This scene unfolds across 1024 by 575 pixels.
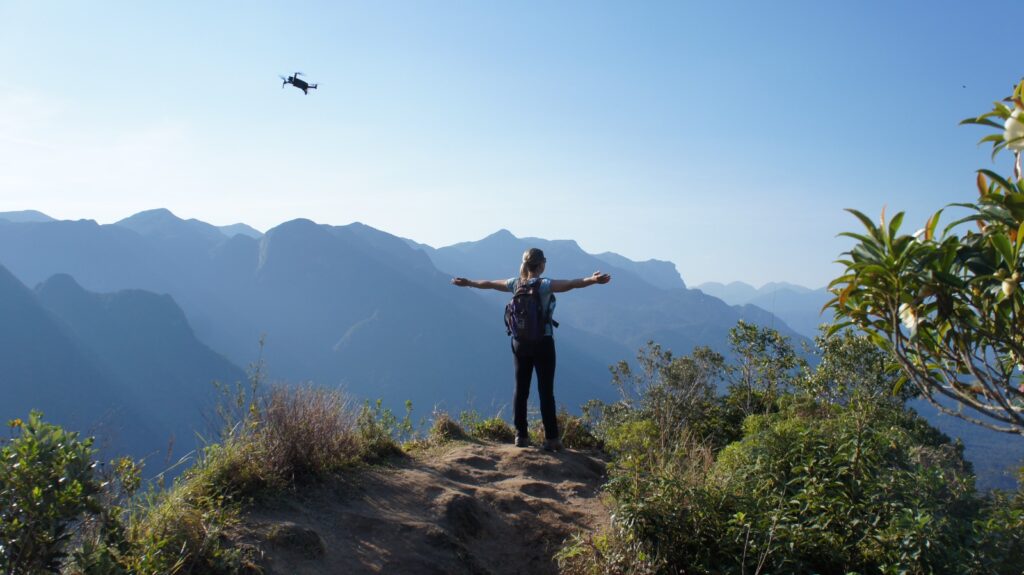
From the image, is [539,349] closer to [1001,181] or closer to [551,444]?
[551,444]

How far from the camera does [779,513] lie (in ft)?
12.6

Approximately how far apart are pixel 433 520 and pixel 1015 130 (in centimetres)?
407

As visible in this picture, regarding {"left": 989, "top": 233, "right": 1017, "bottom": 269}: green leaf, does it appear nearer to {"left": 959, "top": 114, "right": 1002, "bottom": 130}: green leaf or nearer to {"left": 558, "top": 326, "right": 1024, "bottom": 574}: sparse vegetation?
{"left": 959, "top": 114, "right": 1002, "bottom": 130}: green leaf

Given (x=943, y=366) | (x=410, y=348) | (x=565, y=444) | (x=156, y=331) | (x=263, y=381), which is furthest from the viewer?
(x=410, y=348)

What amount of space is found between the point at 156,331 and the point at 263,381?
11130 centimetres

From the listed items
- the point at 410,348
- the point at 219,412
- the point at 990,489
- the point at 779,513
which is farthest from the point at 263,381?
the point at 410,348

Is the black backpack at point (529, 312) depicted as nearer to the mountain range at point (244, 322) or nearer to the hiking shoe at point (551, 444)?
the hiking shoe at point (551, 444)

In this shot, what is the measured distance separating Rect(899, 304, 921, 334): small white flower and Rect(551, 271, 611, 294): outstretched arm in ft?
9.10

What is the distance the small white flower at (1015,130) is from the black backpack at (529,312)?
4133mm

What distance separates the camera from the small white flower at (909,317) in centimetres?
281

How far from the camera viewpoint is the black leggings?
6469mm

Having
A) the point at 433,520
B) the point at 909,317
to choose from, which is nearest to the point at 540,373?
the point at 433,520

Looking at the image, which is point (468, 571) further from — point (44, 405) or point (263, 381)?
point (44, 405)

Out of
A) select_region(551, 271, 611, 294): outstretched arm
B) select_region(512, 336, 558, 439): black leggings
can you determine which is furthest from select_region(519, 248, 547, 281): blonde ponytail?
select_region(512, 336, 558, 439): black leggings
